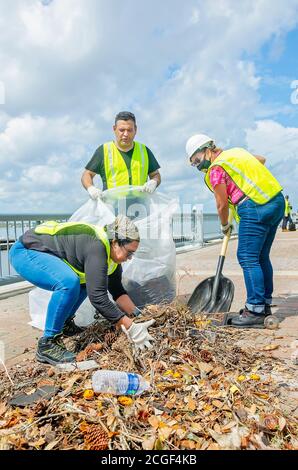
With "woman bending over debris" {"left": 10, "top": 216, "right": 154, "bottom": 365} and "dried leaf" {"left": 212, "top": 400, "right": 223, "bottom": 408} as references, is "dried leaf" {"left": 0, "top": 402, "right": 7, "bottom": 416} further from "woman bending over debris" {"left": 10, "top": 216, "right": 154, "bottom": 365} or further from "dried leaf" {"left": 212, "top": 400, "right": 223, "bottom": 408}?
"dried leaf" {"left": 212, "top": 400, "right": 223, "bottom": 408}

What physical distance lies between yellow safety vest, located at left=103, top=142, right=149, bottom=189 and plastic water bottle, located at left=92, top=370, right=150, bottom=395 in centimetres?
215

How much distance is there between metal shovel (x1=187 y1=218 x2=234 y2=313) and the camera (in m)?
4.08

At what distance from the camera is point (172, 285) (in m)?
4.34

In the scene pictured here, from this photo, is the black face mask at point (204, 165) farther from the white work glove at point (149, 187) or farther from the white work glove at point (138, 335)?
the white work glove at point (138, 335)

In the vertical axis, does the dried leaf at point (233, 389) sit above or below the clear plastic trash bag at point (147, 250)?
below

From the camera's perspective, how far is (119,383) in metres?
2.36

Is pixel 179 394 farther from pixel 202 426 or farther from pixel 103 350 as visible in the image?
pixel 103 350

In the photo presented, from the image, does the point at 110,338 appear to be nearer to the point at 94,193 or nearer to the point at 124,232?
the point at 124,232

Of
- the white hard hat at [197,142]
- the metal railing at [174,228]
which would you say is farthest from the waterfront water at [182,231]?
the white hard hat at [197,142]

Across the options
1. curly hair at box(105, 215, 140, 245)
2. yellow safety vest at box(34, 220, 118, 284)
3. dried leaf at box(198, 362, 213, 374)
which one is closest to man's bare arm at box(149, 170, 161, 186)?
yellow safety vest at box(34, 220, 118, 284)

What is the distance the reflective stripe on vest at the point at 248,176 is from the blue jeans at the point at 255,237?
69 mm

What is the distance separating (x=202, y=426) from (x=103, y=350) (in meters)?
1.17

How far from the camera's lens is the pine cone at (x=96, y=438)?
6.23 ft
